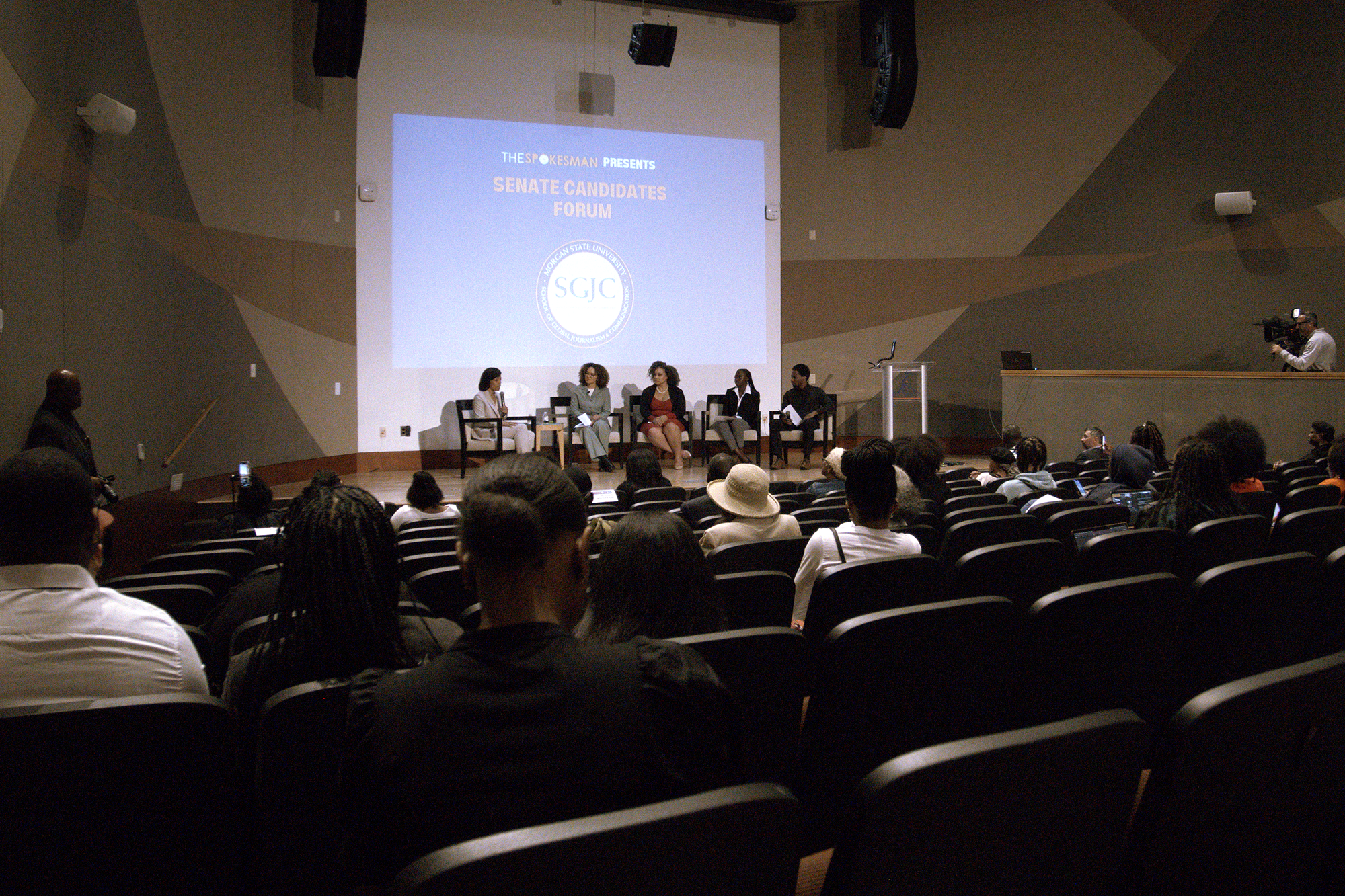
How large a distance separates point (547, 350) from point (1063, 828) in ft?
31.7

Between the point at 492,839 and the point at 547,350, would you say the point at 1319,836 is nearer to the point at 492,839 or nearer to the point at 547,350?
the point at 492,839

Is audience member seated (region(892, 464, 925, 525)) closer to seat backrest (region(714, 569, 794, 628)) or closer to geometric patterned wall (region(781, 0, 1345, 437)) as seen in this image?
seat backrest (region(714, 569, 794, 628))

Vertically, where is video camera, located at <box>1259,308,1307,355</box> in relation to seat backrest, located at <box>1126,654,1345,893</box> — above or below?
above

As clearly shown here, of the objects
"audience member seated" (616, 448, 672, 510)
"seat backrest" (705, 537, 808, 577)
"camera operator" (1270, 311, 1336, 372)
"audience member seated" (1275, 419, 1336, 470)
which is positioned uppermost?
"camera operator" (1270, 311, 1336, 372)

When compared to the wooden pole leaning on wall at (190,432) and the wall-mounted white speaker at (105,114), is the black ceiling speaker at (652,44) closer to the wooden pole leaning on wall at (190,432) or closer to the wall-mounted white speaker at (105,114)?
the wall-mounted white speaker at (105,114)

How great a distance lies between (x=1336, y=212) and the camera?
33.3 ft

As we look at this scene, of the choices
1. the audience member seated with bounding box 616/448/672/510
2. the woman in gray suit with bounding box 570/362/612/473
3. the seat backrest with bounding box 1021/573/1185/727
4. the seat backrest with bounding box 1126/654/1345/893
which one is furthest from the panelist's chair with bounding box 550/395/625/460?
the seat backrest with bounding box 1126/654/1345/893

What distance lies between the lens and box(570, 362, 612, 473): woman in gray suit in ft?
32.0

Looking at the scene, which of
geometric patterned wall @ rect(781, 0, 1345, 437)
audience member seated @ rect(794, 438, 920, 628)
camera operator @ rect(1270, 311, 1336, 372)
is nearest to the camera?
audience member seated @ rect(794, 438, 920, 628)

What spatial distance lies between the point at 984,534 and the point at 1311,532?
1.03 m

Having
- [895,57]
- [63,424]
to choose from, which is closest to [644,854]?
[63,424]

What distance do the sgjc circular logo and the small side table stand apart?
108cm

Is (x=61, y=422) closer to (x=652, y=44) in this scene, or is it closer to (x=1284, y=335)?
(x=652, y=44)

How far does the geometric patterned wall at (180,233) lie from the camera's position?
16.8 feet
